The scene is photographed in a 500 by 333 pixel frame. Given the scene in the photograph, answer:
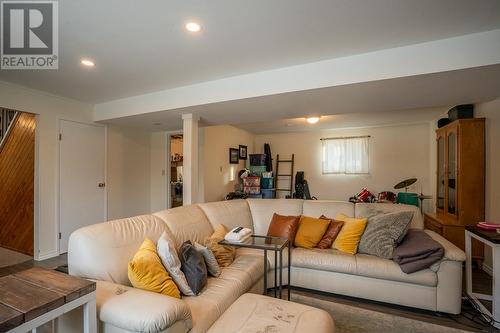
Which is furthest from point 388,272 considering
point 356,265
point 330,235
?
point 330,235

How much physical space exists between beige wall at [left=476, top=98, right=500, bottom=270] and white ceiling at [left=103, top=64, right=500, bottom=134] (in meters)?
0.22

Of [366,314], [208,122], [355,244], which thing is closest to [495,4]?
[355,244]

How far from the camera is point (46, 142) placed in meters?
3.44

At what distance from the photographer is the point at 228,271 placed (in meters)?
2.04

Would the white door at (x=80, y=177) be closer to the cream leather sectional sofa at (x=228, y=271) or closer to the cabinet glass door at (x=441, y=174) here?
the cream leather sectional sofa at (x=228, y=271)

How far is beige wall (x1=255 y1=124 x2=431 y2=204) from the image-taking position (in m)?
5.25

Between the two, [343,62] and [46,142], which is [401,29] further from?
[46,142]

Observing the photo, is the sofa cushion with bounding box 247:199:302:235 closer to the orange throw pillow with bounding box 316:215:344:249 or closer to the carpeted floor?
the orange throw pillow with bounding box 316:215:344:249

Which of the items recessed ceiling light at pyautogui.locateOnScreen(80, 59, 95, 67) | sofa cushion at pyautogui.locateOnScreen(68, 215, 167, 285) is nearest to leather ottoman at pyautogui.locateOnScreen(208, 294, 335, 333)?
sofa cushion at pyautogui.locateOnScreen(68, 215, 167, 285)

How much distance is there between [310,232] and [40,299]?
2.30 m

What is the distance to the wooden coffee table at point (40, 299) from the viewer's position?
0.93 meters

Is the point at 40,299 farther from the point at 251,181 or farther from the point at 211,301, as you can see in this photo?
the point at 251,181

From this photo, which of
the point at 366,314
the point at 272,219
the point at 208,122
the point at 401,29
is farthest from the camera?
the point at 208,122

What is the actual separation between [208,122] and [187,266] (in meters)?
2.81
